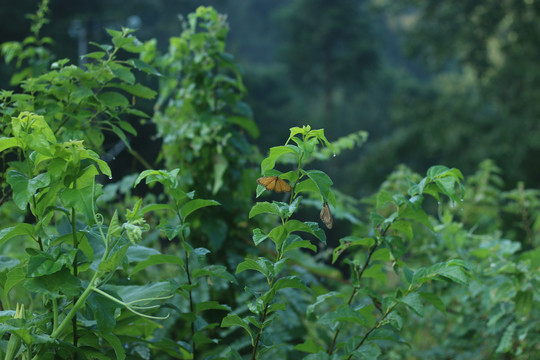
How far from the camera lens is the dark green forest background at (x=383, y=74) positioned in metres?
11.5

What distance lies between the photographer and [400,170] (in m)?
2.46

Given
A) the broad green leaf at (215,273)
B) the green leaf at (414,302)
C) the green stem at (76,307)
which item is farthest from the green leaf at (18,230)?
the green leaf at (414,302)

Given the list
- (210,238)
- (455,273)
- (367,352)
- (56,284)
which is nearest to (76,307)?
(56,284)

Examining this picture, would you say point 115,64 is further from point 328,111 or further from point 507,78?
point 328,111

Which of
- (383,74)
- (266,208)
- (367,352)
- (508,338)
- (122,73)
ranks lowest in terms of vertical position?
(367,352)

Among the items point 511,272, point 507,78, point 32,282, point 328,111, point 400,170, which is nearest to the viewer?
point 32,282

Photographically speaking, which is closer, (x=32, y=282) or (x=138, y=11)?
(x=32, y=282)

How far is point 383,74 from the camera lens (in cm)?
2167

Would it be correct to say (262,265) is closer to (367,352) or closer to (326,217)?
(326,217)

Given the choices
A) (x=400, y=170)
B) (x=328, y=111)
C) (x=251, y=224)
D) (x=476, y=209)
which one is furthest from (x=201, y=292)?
(x=328, y=111)

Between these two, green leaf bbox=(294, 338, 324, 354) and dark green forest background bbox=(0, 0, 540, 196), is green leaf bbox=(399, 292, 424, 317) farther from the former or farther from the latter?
dark green forest background bbox=(0, 0, 540, 196)

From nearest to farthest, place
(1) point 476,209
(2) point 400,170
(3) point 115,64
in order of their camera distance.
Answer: (3) point 115,64
(2) point 400,170
(1) point 476,209

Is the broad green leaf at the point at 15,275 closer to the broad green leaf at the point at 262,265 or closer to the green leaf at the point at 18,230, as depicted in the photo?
the green leaf at the point at 18,230

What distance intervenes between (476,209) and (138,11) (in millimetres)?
15550
